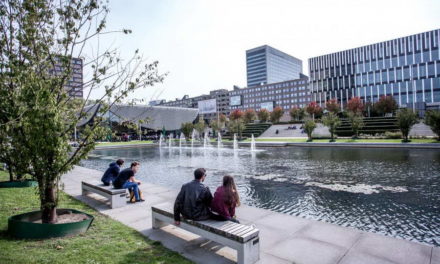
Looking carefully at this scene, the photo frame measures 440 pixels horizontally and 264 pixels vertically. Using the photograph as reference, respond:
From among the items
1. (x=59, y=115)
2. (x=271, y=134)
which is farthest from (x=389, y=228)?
(x=271, y=134)

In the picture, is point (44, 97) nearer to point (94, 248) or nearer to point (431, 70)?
point (94, 248)

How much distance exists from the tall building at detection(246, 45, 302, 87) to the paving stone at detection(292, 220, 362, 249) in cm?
16715

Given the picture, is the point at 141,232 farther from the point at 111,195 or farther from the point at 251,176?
the point at 251,176

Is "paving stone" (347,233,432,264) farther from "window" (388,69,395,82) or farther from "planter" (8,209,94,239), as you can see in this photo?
"window" (388,69,395,82)

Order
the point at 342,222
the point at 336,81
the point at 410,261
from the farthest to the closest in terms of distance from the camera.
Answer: the point at 336,81 → the point at 342,222 → the point at 410,261

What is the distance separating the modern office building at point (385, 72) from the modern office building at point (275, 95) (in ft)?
64.6

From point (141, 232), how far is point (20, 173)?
8.97ft

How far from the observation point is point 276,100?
483 feet

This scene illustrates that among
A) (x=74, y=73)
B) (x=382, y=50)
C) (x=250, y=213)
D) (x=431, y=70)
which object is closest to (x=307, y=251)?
(x=250, y=213)

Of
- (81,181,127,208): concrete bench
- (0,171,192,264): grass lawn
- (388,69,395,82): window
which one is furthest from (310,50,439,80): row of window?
(0,171,192,264): grass lawn

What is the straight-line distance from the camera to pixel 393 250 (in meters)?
5.01

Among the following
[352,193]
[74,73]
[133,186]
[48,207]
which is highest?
[74,73]

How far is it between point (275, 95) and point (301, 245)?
147 meters

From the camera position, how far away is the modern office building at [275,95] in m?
136
